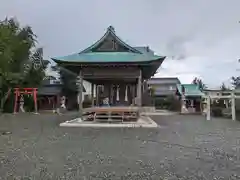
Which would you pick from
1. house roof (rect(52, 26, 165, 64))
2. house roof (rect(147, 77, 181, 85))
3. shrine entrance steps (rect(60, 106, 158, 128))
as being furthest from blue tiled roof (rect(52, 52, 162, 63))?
house roof (rect(147, 77, 181, 85))

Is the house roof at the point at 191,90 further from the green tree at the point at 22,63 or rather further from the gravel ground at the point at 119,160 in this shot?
the gravel ground at the point at 119,160

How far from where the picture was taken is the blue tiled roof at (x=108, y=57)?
49.0 feet

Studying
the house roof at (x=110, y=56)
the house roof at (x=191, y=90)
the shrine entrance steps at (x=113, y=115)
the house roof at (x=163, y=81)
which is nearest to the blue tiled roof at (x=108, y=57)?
the house roof at (x=110, y=56)

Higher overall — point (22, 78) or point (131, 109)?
point (22, 78)

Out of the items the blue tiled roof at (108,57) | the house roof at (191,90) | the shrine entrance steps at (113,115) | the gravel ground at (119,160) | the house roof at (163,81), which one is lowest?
the gravel ground at (119,160)

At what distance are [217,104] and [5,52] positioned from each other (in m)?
20.6

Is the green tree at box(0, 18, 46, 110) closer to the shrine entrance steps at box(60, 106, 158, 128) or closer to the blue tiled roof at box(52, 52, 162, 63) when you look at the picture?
the blue tiled roof at box(52, 52, 162, 63)

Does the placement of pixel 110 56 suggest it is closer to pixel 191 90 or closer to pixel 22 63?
pixel 22 63

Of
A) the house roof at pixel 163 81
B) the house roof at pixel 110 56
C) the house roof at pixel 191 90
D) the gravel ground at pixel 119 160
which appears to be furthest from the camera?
the house roof at pixel 163 81

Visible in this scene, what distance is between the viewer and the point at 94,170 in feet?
15.2

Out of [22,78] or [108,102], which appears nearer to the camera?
[108,102]

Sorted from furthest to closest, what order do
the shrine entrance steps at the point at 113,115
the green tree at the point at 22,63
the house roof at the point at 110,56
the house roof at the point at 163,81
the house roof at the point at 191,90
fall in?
the house roof at the point at 163,81
the house roof at the point at 191,90
the green tree at the point at 22,63
the house roof at the point at 110,56
the shrine entrance steps at the point at 113,115

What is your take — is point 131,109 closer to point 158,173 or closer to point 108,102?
point 108,102

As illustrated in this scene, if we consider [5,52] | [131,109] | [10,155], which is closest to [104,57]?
[131,109]
